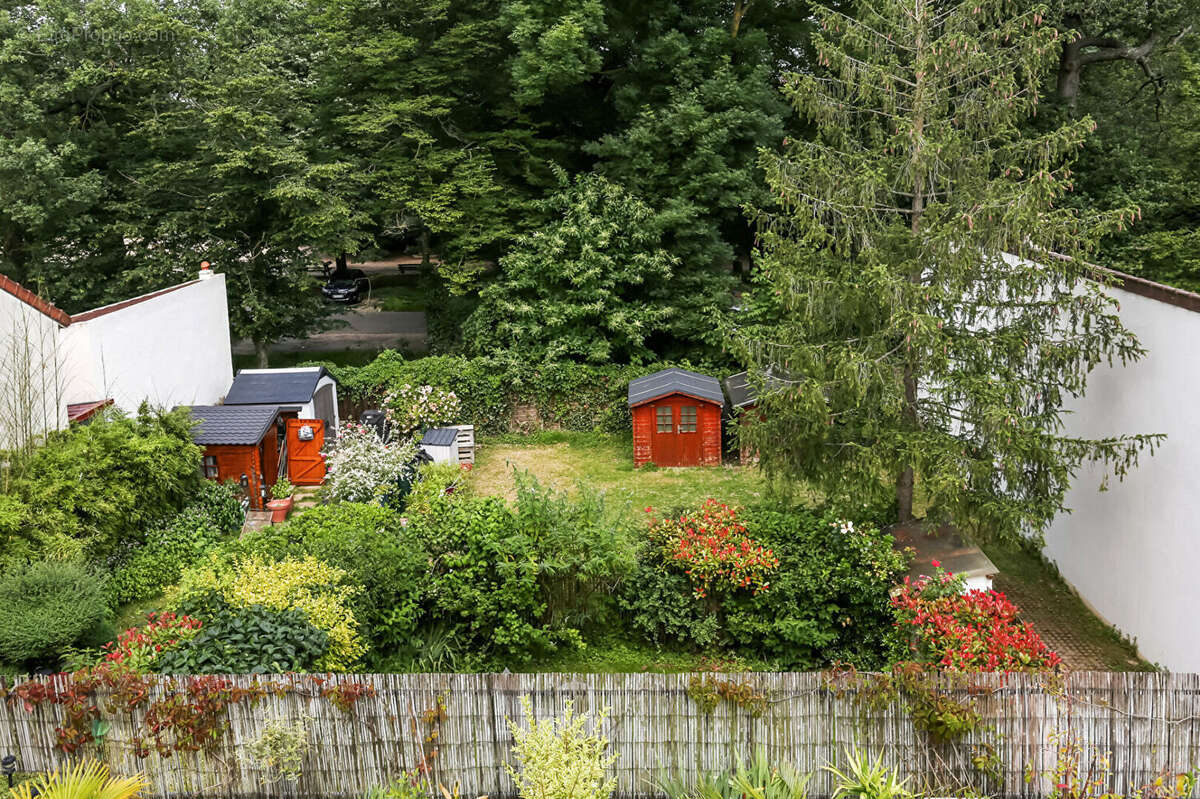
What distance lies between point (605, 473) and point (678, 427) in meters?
1.96

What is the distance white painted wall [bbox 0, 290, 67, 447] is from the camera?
1310cm

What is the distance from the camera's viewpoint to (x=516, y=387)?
22.8 m

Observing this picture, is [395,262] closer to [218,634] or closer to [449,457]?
[449,457]

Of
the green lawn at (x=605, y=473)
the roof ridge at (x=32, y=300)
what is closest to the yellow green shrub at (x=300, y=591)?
the roof ridge at (x=32, y=300)

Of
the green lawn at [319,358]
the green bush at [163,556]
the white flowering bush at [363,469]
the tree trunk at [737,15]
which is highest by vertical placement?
the tree trunk at [737,15]

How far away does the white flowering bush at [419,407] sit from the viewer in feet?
70.5

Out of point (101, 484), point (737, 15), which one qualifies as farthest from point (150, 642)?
point (737, 15)

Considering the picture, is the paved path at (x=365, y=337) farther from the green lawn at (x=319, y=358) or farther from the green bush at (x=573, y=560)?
the green bush at (x=573, y=560)

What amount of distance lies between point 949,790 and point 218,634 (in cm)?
709

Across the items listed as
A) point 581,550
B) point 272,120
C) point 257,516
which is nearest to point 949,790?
point 581,550

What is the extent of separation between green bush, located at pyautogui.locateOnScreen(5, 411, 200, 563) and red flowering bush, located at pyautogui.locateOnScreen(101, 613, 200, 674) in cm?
305

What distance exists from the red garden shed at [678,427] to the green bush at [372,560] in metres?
9.03

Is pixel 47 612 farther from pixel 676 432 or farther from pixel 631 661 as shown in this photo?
pixel 676 432

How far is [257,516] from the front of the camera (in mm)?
15758
